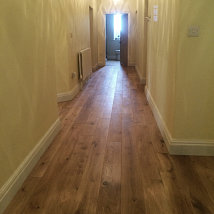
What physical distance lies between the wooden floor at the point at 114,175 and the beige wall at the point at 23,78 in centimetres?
29

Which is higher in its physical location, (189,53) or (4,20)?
(4,20)

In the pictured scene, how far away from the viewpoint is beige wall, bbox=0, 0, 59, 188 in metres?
1.83

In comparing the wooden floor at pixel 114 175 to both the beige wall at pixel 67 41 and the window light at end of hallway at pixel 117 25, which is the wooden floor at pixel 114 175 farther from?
the window light at end of hallway at pixel 117 25

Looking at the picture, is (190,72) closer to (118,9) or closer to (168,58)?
(168,58)

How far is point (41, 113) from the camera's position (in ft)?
8.64

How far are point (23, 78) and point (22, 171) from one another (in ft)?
2.63

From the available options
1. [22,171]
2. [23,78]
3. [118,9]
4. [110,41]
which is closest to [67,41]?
[23,78]

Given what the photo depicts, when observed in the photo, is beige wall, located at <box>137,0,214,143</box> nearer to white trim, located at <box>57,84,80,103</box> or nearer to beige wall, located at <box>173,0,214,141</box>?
beige wall, located at <box>173,0,214,141</box>

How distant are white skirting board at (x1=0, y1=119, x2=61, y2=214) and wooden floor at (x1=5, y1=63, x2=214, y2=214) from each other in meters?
0.05

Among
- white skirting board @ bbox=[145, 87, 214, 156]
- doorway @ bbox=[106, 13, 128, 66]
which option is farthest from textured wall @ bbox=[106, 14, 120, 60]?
white skirting board @ bbox=[145, 87, 214, 156]

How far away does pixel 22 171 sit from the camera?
83.3 inches

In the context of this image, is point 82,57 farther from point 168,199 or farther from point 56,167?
point 168,199

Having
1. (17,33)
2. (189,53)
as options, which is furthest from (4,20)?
(189,53)

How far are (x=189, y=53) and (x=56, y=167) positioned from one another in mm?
1651
